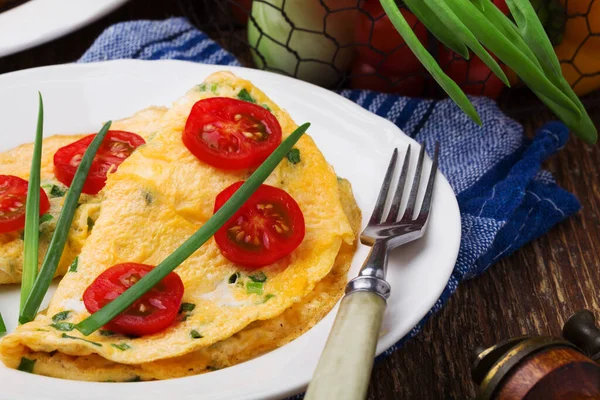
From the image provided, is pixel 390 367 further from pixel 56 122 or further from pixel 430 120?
pixel 56 122

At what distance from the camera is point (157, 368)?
2373 mm

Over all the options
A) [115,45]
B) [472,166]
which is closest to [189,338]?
[472,166]

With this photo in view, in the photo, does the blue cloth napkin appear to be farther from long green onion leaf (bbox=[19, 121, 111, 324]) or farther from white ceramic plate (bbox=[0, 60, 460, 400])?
long green onion leaf (bbox=[19, 121, 111, 324])

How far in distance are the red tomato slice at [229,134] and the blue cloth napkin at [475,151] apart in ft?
3.07

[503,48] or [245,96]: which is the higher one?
[503,48]

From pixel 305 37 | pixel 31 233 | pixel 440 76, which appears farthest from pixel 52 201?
pixel 305 37

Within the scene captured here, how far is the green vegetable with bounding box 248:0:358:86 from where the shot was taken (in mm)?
4121

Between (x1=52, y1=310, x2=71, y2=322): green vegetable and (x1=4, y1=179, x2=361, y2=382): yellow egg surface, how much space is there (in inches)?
4.9

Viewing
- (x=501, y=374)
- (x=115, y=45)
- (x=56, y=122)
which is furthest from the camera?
(x=115, y=45)

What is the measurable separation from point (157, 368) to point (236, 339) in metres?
0.27

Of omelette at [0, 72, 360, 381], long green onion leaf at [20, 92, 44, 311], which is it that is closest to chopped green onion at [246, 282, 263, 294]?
omelette at [0, 72, 360, 381]

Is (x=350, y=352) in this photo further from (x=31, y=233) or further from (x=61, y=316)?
(x=31, y=233)

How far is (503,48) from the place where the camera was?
3006 mm

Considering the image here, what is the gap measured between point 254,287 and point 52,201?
0.93 m
